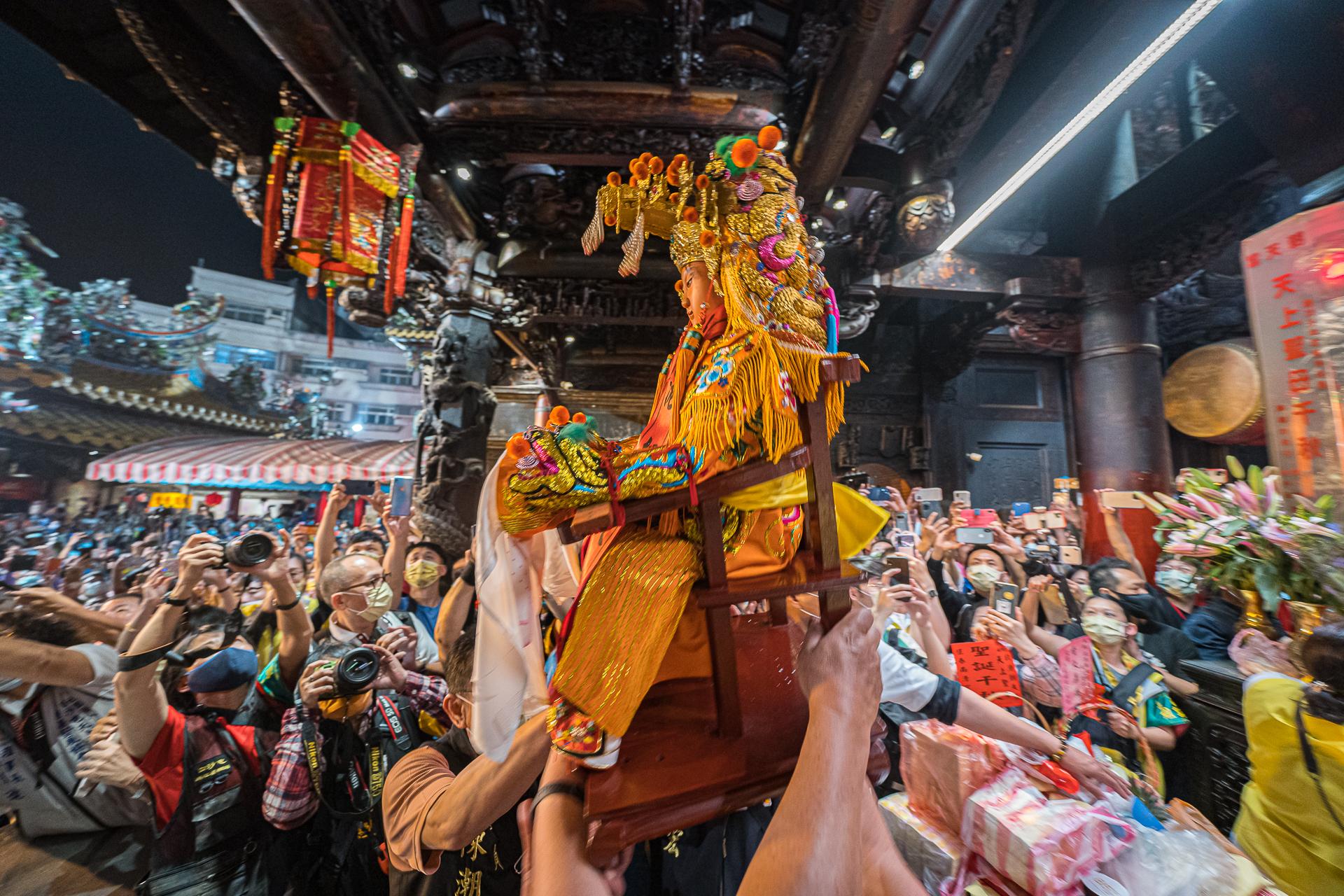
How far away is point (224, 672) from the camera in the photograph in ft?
6.89

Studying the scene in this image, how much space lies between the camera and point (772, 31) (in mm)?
3623

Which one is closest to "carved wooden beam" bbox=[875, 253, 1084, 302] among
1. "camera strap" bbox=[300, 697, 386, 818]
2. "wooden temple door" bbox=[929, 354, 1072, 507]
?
"wooden temple door" bbox=[929, 354, 1072, 507]

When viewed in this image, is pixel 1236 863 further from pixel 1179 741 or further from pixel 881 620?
pixel 1179 741

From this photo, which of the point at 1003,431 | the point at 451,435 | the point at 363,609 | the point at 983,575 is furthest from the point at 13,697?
the point at 1003,431

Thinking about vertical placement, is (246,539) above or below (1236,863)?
above

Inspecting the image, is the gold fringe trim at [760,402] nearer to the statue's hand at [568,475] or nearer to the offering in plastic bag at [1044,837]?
the statue's hand at [568,475]

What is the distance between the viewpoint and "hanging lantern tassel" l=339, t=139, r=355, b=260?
3.03 m

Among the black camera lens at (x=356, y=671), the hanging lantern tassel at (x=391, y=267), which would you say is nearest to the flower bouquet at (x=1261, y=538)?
the black camera lens at (x=356, y=671)

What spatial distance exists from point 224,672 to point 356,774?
0.78 m

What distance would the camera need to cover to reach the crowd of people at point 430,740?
38.3 inches

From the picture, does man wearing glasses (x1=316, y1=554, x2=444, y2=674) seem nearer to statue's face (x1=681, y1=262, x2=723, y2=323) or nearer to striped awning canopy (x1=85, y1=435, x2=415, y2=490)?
statue's face (x1=681, y1=262, x2=723, y2=323)

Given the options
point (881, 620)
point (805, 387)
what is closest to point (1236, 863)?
point (881, 620)

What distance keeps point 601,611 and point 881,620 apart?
158 centimetres

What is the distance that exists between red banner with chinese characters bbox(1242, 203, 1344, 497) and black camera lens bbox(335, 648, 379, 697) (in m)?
4.73
